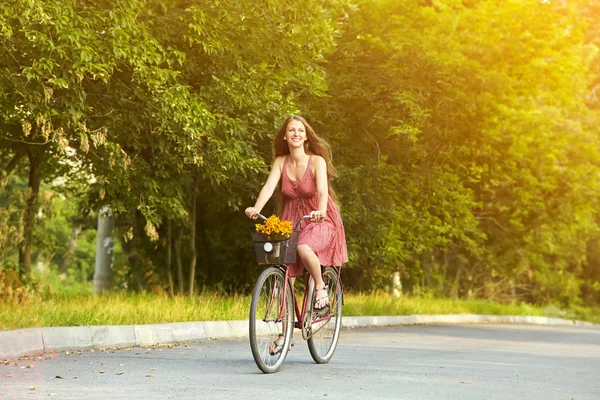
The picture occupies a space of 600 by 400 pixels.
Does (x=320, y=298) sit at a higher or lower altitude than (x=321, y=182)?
lower

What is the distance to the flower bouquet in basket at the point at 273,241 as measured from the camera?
8398 millimetres

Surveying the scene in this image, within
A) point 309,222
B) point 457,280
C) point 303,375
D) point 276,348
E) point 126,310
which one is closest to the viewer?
point 303,375

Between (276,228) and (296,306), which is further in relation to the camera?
(296,306)

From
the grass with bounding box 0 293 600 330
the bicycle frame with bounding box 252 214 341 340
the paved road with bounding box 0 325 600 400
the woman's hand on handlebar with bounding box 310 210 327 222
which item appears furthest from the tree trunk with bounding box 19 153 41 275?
the woman's hand on handlebar with bounding box 310 210 327 222

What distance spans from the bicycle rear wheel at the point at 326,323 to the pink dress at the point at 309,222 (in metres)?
0.25

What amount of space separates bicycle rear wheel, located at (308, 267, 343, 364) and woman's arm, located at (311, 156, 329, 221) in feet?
2.33

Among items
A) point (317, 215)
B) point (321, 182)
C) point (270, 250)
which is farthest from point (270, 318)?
point (321, 182)

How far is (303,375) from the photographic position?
837 cm

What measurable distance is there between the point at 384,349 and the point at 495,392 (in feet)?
14.3

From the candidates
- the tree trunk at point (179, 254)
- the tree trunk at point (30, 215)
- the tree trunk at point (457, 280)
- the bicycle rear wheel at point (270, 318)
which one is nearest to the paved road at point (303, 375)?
the bicycle rear wheel at point (270, 318)

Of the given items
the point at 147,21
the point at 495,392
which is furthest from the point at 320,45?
the point at 495,392

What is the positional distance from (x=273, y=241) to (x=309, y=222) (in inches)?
25.7

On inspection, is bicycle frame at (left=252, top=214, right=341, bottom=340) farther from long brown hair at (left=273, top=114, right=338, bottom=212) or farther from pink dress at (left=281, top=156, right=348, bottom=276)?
long brown hair at (left=273, top=114, right=338, bottom=212)

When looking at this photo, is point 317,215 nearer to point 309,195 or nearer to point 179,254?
point 309,195
